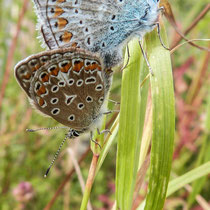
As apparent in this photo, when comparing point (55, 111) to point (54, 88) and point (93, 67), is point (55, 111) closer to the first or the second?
point (54, 88)

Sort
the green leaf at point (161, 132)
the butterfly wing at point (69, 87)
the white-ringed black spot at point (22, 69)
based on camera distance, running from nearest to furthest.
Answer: the green leaf at point (161, 132) → the white-ringed black spot at point (22, 69) → the butterfly wing at point (69, 87)

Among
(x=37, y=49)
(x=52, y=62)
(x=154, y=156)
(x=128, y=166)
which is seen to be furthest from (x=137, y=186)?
(x=37, y=49)

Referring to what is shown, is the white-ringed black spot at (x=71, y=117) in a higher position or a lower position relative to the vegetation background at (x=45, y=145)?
higher

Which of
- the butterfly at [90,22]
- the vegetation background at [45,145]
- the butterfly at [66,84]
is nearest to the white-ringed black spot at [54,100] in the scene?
the butterfly at [66,84]

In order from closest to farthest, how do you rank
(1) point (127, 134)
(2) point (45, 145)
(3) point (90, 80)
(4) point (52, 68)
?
(1) point (127, 134) < (4) point (52, 68) < (3) point (90, 80) < (2) point (45, 145)

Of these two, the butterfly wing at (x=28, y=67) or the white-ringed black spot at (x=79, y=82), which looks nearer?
the butterfly wing at (x=28, y=67)

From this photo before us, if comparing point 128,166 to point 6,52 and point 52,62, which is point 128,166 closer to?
point 52,62

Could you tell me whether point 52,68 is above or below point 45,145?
above

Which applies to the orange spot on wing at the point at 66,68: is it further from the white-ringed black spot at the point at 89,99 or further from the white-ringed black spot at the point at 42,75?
the white-ringed black spot at the point at 89,99

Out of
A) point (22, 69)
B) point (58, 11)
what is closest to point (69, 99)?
point (22, 69)
